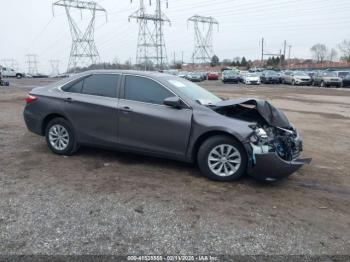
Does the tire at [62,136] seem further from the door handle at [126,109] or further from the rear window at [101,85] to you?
the door handle at [126,109]

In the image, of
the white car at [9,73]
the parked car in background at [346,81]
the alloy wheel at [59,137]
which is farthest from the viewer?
the white car at [9,73]

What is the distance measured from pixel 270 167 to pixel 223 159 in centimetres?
68

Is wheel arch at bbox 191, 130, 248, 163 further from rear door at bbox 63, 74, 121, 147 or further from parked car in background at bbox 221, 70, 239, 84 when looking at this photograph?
parked car in background at bbox 221, 70, 239, 84

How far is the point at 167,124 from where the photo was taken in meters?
5.91

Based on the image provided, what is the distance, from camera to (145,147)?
6133mm

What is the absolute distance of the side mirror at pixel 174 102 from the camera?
584 cm

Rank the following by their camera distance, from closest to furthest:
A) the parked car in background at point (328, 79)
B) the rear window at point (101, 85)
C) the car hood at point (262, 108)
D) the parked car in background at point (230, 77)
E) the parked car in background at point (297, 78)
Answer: the car hood at point (262, 108) → the rear window at point (101, 85) → the parked car in background at point (328, 79) → the parked car in background at point (297, 78) → the parked car in background at point (230, 77)

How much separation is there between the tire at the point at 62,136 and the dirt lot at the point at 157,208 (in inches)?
5.8

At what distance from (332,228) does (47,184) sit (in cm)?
370

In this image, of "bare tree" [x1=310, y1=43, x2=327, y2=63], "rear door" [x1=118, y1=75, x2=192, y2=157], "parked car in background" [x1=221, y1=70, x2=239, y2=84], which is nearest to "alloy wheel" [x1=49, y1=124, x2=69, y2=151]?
"rear door" [x1=118, y1=75, x2=192, y2=157]

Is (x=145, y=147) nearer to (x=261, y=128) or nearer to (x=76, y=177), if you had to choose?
(x=76, y=177)

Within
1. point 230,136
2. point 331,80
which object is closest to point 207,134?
point 230,136

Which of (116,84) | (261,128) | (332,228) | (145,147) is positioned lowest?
(332,228)

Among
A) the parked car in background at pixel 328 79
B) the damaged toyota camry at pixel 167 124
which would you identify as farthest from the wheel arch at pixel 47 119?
the parked car in background at pixel 328 79
